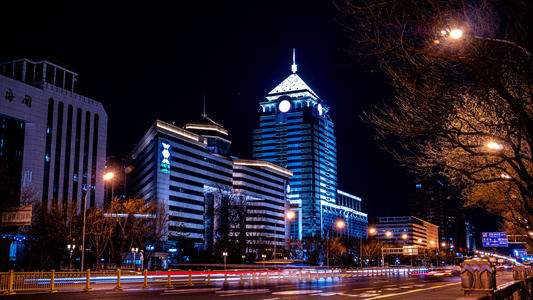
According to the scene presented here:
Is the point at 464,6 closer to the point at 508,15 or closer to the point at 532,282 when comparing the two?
the point at 508,15

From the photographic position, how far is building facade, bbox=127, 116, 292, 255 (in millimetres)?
130125

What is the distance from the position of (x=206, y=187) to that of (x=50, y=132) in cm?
4851

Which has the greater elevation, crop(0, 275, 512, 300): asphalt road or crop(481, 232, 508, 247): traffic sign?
crop(481, 232, 508, 247): traffic sign

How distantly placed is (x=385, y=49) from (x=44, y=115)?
124408 mm

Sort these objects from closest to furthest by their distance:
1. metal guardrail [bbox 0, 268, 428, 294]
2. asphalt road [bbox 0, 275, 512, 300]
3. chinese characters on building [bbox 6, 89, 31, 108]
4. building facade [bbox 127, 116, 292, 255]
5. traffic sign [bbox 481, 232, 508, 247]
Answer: asphalt road [bbox 0, 275, 512, 300] < metal guardrail [bbox 0, 268, 428, 294] < traffic sign [bbox 481, 232, 508, 247] < chinese characters on building [bbox 6, 89, 31, 108] < building facade [bbox 127, 116, 292, 255]

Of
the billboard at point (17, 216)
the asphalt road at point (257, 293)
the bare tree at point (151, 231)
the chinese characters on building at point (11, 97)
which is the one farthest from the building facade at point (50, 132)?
the asphalt road at point (257, 293)

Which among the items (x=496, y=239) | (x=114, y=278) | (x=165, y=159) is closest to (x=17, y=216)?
(x=114, y=278)

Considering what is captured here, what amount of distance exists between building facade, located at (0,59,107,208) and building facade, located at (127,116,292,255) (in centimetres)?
1637

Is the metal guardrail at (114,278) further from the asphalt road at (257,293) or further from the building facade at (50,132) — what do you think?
the building facade at (50,132)

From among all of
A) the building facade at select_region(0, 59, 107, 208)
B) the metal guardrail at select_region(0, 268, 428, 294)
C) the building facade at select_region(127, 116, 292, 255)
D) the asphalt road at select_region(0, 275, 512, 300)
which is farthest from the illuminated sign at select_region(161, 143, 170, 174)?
the asphalt road at select_region(0, 275, 512, 300)

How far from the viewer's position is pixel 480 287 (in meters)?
11.5

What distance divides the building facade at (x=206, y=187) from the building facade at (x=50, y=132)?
53.7ft

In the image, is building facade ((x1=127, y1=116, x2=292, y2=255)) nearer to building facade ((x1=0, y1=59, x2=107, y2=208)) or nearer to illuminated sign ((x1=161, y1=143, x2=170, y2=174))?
illuminated sign ((x1=161, y1=143, x2=170, y2=174))

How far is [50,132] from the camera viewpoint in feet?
405
